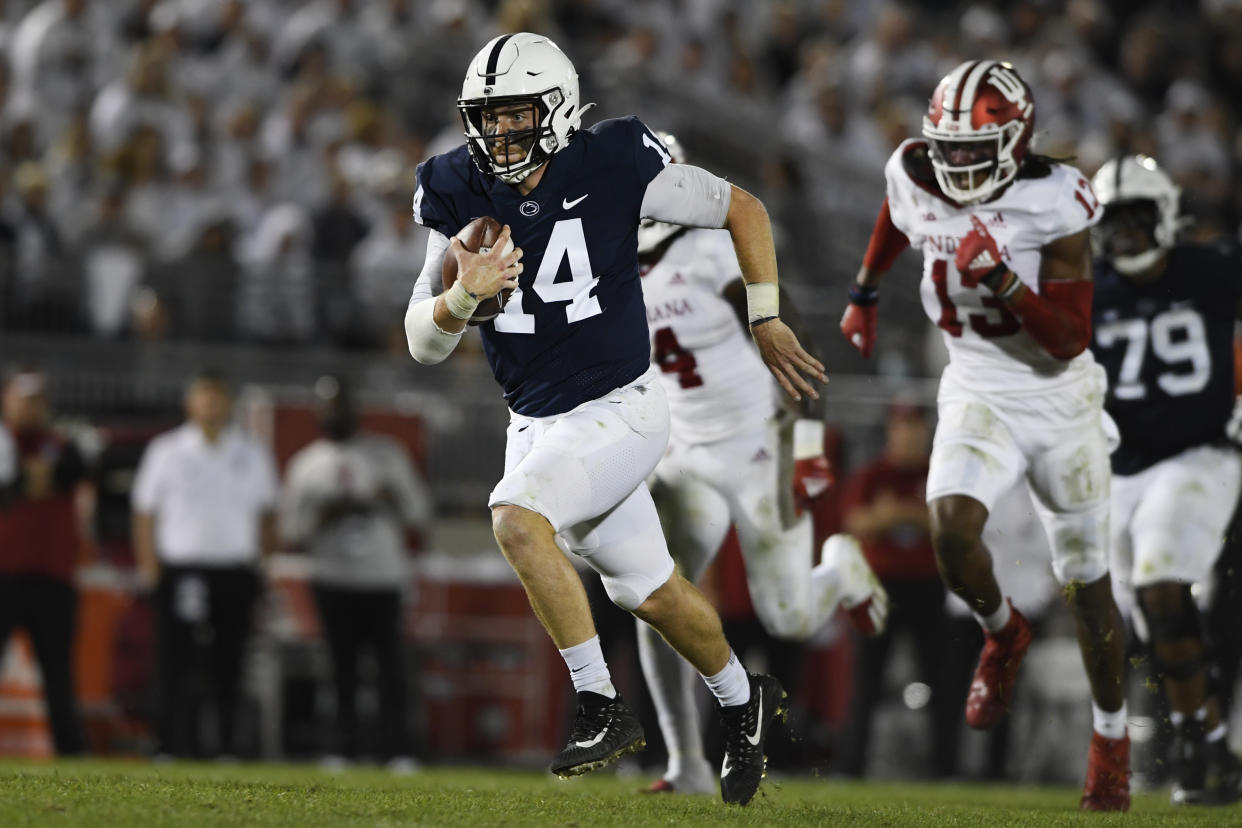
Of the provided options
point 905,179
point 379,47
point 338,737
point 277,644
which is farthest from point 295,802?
point 379,47

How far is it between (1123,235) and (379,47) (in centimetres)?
802

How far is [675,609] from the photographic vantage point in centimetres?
541

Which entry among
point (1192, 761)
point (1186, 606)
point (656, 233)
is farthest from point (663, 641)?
point (1192, 761)

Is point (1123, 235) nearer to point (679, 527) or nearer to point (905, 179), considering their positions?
point (905, 179)

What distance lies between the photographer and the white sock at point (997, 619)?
648 cm

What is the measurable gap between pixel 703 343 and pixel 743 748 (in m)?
1.78

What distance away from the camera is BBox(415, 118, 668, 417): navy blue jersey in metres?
5.37

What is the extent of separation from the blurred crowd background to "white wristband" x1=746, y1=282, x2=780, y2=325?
2827 mm

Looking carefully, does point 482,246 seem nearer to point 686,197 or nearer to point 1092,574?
point 686,197

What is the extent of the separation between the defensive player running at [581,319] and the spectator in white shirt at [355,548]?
487 centimetres

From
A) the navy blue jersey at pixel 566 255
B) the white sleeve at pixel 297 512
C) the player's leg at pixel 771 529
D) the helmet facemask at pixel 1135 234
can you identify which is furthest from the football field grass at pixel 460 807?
the white sleeve at pixel 297 512

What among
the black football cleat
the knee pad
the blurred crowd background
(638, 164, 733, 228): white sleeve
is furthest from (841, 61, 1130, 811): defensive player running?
the blurred crowd background

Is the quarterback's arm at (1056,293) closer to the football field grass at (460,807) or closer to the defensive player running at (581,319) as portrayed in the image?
the defensive player running at (581,319)

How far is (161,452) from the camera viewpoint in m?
10.2
